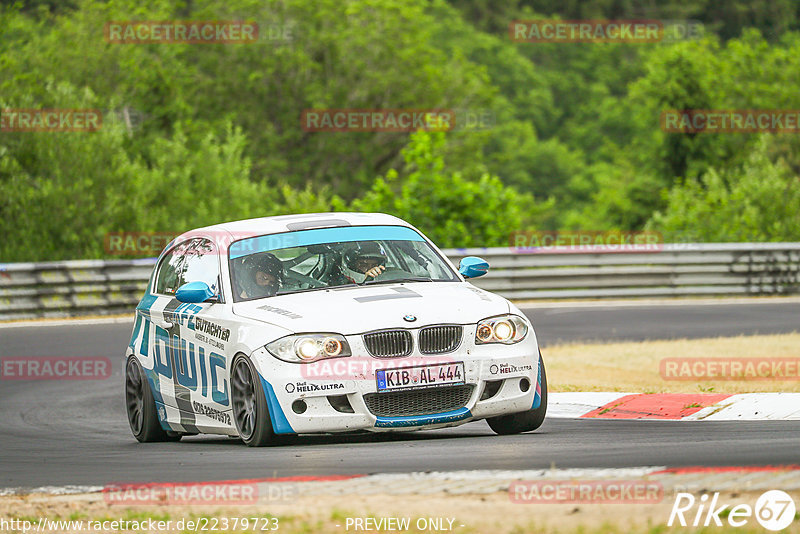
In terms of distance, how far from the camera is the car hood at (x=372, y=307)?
28.2 ft

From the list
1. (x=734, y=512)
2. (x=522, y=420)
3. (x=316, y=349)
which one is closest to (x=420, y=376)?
(x=316, y=349)

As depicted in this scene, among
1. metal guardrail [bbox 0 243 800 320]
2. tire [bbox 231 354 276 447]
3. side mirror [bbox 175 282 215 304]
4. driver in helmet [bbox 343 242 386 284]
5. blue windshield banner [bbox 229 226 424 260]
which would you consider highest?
blue windshield banner [bbox 229 226 424 260]

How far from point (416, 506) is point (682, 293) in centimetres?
1968

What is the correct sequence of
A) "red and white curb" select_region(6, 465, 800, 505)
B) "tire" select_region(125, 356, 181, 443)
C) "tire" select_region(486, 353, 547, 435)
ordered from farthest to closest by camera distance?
"tire" select_region(125, 356, 181, 443) → "tire" select_region(486, 353, 547, 435) → "red and white curb" select_region(6, 465, 800, 505)

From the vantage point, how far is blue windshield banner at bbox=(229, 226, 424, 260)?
9844mm

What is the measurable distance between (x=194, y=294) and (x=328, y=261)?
936 millimetres

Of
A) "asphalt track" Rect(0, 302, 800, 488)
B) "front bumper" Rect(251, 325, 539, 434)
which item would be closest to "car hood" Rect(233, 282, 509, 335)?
"front bumper" Rect(251, 325, 539, 434)

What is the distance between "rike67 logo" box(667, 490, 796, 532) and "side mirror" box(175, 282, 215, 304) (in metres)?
4.49

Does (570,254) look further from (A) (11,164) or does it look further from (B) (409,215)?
(A) (11,164)

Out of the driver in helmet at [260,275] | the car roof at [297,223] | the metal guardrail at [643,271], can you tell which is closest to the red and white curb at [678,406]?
the car roof at [297,223]

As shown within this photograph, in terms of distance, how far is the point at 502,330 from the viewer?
8961 mm

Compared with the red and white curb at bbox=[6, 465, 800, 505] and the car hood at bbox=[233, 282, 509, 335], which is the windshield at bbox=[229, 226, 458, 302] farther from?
the red and white curb at bbox=[6, 465, 800, 505]

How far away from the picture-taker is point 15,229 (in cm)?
2759

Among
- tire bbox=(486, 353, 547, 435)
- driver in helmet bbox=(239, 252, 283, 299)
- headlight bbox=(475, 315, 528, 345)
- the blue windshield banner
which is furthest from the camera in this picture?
the blue windshield banner
